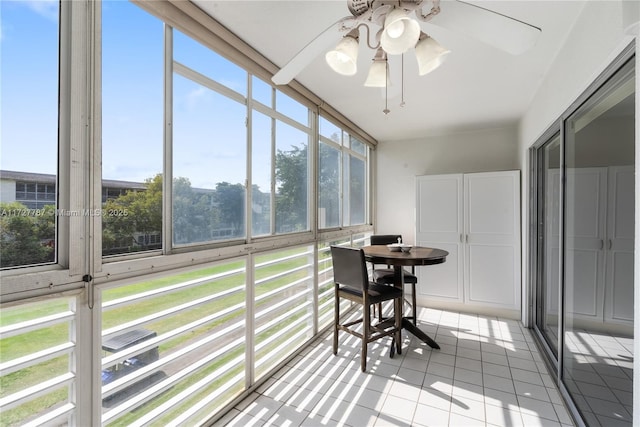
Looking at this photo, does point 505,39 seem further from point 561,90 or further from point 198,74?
point 198,74

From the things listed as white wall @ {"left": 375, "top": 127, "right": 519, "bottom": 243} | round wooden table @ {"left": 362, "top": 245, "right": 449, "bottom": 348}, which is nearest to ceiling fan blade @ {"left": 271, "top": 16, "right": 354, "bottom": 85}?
round wooden table @ {"left": 362, "top": 245, "right": 449, "bottom": 348}

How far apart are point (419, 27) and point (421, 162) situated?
3650mm

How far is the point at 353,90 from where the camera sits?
112 inches

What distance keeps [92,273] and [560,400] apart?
9.83 feet

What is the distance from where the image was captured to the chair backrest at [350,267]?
7.97 feet

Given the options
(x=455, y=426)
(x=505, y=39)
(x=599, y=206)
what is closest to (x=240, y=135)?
(x=505, y=39)

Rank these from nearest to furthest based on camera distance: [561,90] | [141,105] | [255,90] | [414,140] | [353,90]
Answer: [141,105], [561,90], [255,90], [353,90], [414,140]

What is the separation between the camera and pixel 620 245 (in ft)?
4.48

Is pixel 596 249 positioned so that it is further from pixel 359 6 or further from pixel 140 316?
pixel 140 316

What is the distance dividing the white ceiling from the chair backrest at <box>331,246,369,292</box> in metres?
1.39

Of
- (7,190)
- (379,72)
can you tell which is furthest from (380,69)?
(7,190)

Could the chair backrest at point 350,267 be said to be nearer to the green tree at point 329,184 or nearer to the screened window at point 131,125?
the green tree at point 329,184

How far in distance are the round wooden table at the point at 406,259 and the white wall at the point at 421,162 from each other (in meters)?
1.84

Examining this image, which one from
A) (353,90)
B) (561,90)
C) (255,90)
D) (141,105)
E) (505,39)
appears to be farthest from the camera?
(353,90)
